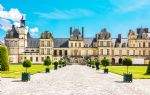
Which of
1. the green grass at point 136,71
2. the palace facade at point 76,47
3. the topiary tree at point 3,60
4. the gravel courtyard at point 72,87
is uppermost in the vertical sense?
the palace facade at point 76,47

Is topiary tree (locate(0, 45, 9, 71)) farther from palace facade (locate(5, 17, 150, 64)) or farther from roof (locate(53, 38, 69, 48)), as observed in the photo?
roof (locate(53, 38, 69, 48))

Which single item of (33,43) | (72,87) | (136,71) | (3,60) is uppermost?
(33,43)

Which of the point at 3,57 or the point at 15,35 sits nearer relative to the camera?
the point at 3,57

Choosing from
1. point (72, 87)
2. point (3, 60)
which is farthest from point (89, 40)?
point (72, 87)

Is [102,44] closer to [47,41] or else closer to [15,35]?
[47,41]

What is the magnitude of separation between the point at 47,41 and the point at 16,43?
9966 millimetres

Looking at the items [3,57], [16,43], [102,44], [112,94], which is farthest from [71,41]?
[112,94]

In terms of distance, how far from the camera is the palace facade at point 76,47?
106500mm

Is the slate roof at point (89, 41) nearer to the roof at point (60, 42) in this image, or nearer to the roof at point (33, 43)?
the roof at point (60, 42)

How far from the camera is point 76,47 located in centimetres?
10919

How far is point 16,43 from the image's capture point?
107 meters

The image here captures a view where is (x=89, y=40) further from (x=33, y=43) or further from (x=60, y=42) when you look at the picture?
(x=33, y=43)

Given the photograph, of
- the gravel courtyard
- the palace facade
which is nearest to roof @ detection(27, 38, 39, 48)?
the palace facade

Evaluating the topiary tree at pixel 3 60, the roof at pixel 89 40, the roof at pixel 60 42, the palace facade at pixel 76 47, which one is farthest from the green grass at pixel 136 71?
the roof at pixel 89 40
